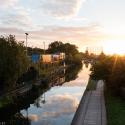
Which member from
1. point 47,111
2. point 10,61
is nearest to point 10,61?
point 10,61

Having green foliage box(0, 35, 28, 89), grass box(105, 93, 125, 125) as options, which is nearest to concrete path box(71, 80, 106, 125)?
grass box(105, 93, 125, 125)

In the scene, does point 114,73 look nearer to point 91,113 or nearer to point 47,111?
point 47,111

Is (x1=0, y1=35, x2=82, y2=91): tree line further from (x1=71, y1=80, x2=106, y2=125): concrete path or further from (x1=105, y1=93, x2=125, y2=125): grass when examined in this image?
(x1=105, y1=93, x2=125, y2=125): grass

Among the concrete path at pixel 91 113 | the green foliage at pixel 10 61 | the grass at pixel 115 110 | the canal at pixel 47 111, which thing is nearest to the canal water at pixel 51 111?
the canal at pixel 47 111

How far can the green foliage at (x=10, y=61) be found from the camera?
160 feet

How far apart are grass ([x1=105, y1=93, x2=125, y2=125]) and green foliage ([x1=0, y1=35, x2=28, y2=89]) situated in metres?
13.2

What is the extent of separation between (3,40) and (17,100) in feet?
30.6

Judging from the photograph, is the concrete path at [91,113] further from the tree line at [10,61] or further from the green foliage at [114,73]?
the tree line at [10,61]

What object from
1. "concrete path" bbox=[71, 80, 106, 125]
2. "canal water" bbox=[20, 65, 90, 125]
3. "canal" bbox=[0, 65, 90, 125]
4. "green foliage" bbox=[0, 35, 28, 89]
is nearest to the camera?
"concrete path" bbox=[71, 80, 106, 125]

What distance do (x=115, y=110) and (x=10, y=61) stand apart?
20.1 m

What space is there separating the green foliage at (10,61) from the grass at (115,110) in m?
13.2

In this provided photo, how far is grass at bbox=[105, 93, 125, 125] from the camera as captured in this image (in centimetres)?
2832

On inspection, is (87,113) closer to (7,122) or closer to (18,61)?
(7,122)

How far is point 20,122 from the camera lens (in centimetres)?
3347
